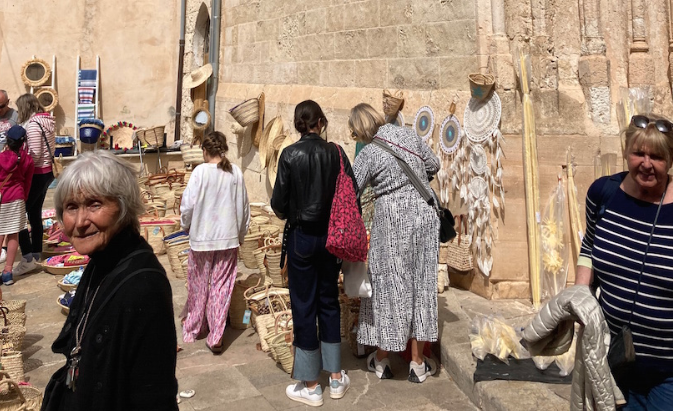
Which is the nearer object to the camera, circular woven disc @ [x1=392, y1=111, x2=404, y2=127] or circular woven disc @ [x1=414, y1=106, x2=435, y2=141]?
circular woven disc @ [x1=414, y1=106, x2=435, y2=141]

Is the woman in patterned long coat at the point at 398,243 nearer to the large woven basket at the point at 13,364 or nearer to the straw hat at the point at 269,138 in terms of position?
the large woven basket at the point at 13,364

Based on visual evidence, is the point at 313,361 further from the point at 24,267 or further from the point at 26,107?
the point at 26,107

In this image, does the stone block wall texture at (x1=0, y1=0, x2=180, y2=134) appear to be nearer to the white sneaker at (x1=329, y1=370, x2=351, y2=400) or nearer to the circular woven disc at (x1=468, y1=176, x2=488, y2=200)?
the circular woven disc at (x1=468, y1=176, x2=488, y2=200)

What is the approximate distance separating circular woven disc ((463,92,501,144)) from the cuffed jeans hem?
227cm

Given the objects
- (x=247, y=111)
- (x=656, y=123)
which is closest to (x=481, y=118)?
(x=656, y=123)

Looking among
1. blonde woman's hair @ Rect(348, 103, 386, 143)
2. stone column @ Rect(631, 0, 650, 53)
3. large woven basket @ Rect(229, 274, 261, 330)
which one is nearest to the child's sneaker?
large woven basket @ Rect(229, 274, 261, 330)

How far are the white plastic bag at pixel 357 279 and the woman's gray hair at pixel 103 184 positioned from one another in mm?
2024

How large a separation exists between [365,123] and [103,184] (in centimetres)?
221

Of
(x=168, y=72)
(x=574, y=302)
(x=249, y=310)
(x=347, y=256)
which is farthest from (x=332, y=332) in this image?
(x=168, y=72)

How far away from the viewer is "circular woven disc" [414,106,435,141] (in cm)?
538

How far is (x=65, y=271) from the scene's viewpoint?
6.35 meters

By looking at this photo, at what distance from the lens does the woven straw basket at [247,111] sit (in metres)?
8.19

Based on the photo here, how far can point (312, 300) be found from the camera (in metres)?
3.56

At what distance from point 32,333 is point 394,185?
3.22 m
